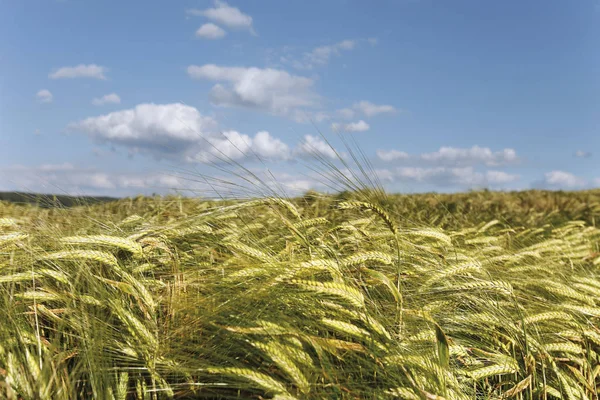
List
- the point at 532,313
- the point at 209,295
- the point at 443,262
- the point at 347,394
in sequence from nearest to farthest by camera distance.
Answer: the point at 347,394
the point at 209,295
the point at 532,313
the point at 443,262

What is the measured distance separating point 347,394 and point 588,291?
1.74 meters

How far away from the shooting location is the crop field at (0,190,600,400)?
1.39 meters

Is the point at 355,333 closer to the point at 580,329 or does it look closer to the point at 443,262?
the point at 443,262

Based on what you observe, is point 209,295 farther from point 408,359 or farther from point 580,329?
point 580,329

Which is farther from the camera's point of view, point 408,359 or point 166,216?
point 166,216

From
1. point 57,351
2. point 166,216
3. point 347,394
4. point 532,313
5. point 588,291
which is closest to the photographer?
point 347,394

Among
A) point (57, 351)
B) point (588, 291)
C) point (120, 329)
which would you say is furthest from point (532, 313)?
point (57, 351)

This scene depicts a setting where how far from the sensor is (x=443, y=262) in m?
2.25

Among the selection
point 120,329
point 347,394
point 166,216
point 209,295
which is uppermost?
point 166,216

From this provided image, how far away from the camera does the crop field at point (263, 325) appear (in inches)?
54.6

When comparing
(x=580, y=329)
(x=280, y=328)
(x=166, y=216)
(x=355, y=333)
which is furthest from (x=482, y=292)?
(x=166, y=216)

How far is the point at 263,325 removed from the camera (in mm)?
1390

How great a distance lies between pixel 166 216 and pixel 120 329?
195 centimetres

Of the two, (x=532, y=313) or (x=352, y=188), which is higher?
(x=352, y=188)
